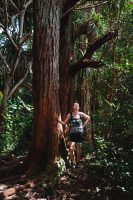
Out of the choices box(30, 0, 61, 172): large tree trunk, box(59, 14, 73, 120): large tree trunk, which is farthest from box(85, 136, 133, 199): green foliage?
box(59, 14, 73, 120): large tree trunk

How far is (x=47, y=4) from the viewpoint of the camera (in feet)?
30.2

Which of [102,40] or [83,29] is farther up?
[83,29]

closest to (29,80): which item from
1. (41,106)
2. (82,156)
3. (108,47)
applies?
(108,47)

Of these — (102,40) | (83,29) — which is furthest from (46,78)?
(83,29)

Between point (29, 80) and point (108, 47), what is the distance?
13.6 feet

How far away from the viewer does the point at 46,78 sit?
9203mm

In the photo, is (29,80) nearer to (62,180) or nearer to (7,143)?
(7,143)

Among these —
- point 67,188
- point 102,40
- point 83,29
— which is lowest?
point 67,188

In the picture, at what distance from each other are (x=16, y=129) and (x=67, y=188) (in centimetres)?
762

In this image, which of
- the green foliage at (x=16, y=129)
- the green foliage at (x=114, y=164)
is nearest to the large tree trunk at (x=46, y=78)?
the green foliage at (x=114, y=164)

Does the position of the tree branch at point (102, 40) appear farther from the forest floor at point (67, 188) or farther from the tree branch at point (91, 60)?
the forest floor at point (67, 188)

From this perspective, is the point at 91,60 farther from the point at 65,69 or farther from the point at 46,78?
the point at 46,78

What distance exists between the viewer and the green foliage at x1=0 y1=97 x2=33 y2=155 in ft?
50.6

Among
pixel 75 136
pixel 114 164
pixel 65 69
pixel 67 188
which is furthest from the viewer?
pixel 65 69
